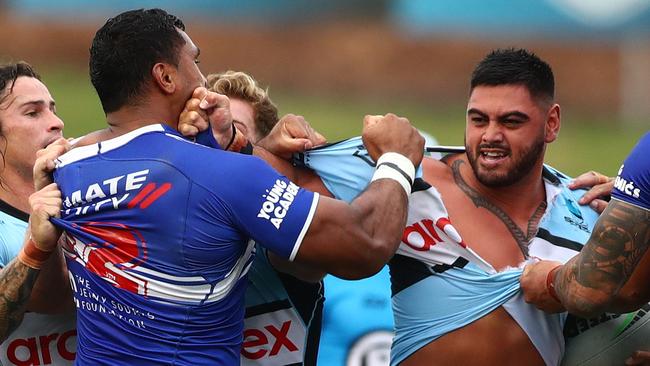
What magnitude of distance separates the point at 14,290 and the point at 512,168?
250 cm

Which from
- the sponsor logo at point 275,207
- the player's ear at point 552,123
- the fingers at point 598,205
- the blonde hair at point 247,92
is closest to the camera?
the sponsor logo at point 275,207

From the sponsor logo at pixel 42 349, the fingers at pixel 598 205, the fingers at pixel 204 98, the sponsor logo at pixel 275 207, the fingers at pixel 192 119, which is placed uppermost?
the fingers at pixel 204 98

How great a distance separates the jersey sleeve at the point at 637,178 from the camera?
491 centimetres

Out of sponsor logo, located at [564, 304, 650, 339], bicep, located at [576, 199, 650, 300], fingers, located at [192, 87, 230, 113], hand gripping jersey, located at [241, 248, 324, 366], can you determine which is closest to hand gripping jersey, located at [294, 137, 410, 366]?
hand gripping jersey, located at [241, 248, 324, 366]

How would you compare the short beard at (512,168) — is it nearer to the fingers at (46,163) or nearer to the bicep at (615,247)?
the bicep at (615,247)

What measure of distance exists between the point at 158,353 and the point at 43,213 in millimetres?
755

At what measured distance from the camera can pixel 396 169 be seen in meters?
5.09

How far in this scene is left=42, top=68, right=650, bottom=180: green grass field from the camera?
2416 centimetres

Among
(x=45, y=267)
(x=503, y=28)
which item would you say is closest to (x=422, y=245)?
(x=45, y=267)

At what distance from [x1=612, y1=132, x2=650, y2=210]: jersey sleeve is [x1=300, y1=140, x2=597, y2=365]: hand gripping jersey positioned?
2.94ft

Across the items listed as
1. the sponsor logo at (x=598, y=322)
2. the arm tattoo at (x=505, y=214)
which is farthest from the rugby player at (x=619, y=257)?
the arm tattoo at (x=505, y=214)

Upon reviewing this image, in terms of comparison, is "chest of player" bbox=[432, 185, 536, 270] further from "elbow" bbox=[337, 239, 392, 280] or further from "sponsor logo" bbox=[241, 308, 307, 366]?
"elbow" bbox=[337, 239, 392, 280]

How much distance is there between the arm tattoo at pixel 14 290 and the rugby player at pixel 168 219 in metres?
0.25

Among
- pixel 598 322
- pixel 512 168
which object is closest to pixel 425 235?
pixel 512 168
